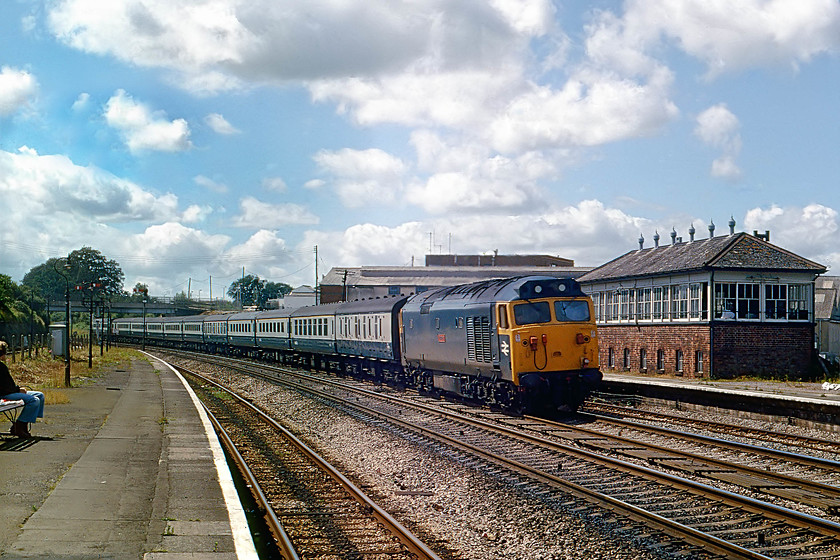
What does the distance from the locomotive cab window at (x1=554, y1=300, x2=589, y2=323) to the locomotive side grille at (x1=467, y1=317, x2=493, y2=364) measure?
175 centimetres

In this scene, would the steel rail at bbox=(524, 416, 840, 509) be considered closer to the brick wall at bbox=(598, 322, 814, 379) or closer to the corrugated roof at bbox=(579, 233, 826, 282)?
the brick wall at bbox=(598, 322, 814, 379)

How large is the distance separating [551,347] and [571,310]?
3.46 ft

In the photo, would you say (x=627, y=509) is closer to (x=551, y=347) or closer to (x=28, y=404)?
(x=551, y=347)

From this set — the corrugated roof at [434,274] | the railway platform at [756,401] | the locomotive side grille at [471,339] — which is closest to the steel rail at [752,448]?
the railway platform at [756,401]

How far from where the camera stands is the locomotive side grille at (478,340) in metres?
19.8

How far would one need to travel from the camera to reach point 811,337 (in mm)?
34875

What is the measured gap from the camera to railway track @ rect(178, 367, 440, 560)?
877cm

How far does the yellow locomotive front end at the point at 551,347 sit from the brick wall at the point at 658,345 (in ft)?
53.7

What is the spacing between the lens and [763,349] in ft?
112

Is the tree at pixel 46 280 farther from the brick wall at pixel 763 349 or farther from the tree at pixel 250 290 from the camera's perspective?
the brick wall at pixel 763 349

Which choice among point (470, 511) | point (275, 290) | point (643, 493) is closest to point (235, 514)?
point (470, 511)

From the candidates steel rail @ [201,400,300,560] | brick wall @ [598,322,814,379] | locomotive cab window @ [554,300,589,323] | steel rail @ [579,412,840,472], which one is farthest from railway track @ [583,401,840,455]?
brick wall @ [598,322,814,379]

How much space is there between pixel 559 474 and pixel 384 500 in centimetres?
260

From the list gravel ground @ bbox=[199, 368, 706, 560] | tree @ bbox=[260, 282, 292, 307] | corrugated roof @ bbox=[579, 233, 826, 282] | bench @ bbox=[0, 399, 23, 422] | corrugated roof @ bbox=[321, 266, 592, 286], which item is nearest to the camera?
gravel ground @ bbox=[199, 368, 706, 560]
